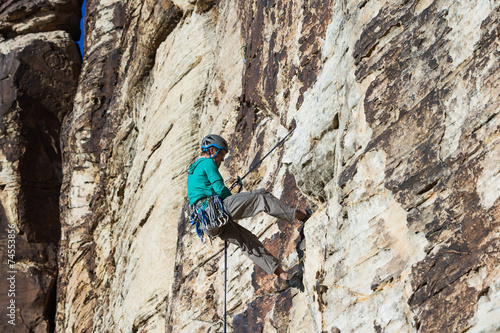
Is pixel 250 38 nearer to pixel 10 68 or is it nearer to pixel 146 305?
pixel 146 305

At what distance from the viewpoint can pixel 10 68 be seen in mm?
22250

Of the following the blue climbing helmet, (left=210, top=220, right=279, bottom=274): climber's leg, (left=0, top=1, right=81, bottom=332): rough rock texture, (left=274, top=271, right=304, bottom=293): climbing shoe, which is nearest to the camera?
(left=274, top=271, right=304, bottom=293): climbing shoe

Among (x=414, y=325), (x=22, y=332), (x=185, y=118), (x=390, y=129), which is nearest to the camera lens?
(x=414, y=325)

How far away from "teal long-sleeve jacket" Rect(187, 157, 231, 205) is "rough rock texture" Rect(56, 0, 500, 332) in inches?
31.7

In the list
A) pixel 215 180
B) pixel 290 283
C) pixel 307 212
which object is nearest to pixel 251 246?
pixel 290 283

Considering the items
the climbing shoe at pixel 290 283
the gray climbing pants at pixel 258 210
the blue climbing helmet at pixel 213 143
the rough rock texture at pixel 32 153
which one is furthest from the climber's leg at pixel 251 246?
the rough rock texture at pixel 32 153

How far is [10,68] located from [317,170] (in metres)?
18.2

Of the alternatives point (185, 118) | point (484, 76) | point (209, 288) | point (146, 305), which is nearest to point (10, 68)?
point (185, 118)

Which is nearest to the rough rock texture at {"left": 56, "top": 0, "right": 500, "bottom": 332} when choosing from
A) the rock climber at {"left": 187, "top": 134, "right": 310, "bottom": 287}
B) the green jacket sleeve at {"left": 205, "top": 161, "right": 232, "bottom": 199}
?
the rock climber at {"left": 187, "top": 134, "right": 310, "bottom": 287}

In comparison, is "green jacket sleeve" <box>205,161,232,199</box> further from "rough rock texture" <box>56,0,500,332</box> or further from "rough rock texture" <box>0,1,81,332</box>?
"rough rock texture" <box>0,1,81,332</box>

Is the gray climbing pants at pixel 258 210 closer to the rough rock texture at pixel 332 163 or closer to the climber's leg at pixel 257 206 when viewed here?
the climber's leg at pixel 257 206

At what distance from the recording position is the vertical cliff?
4.58 meters

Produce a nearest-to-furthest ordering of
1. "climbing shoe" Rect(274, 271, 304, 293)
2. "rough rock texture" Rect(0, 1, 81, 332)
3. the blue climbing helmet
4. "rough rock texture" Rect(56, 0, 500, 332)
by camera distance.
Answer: "rough rock texture" Rect(56, 0, 500, 332), "climbing shoe" Rect(274, 271, 304, 293), the blue climbing helmet, "rough rock texture" Rect(0, 1, 81, 332)

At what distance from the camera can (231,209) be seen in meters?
6.97
